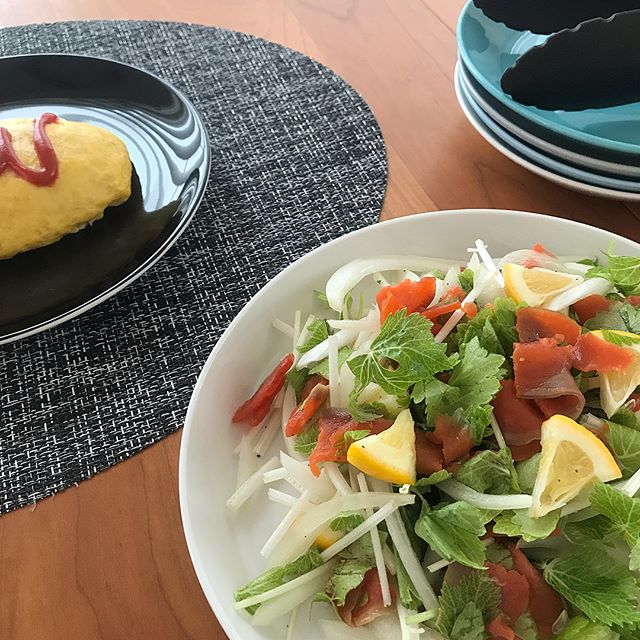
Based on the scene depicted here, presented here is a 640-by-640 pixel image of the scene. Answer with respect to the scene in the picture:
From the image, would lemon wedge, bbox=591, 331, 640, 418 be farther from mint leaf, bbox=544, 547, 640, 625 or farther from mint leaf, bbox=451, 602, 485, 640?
mint leaf, bbox=451, 602, 485, 640

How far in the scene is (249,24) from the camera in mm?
1778

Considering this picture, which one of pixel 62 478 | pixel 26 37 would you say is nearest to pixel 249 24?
pixel 26 37

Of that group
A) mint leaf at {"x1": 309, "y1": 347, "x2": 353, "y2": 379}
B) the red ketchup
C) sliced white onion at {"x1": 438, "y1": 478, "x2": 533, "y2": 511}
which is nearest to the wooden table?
mint leaf at {"x1": 309, "y1": 347, "x2": 353, "y2": 379}

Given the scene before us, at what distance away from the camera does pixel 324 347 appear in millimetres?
935

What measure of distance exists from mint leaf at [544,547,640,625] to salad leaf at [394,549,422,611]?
0.15 metres

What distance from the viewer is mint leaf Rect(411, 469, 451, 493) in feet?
2.58

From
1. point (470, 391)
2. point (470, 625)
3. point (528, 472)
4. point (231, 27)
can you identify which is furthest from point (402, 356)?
point (231, 27)

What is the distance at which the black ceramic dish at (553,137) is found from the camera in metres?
1.14

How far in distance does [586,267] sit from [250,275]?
581mm

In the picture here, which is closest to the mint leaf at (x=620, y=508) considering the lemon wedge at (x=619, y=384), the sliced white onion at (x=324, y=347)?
the lemon wedge at (x=619, y=384)

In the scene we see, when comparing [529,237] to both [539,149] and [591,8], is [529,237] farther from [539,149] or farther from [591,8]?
[591,8]

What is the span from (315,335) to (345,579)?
0.34 m

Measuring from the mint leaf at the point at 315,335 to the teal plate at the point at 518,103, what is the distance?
56 cm

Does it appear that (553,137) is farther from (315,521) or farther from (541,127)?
(315,521)
